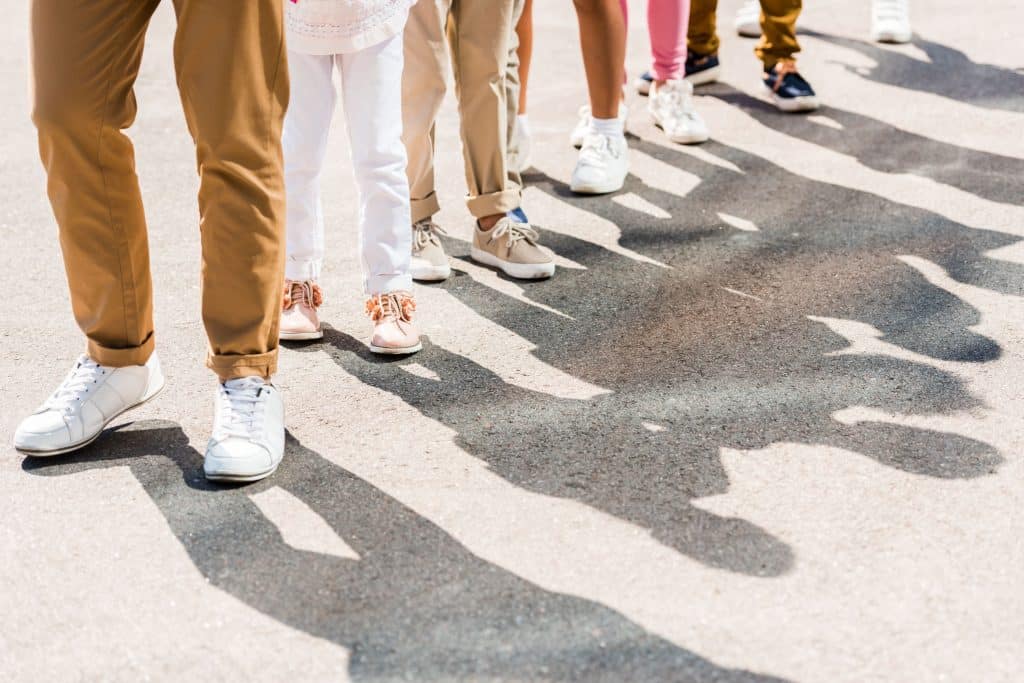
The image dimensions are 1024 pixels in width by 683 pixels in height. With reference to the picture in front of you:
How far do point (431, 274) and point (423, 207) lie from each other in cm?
22

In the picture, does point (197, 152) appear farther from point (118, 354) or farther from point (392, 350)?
point (392, 350)

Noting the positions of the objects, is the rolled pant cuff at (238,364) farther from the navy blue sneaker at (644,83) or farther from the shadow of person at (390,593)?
the navy blue sneaker at (644,83)

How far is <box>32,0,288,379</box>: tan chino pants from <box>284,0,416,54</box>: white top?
47 centimetres

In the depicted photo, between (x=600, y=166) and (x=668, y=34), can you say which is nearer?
(x=600, y=166)

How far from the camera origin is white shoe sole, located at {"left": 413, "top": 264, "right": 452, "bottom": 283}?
405 cm

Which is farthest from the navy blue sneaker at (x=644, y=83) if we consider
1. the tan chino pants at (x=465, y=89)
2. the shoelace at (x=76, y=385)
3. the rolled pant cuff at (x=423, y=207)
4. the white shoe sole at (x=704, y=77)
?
the shoelace at (x=76, y=385)

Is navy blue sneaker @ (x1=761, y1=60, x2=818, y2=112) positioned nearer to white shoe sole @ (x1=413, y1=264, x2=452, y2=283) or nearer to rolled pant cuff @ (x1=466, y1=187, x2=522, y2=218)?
rolled pant cuff @ (x1=466, y1=187, x2=522, y2=218)

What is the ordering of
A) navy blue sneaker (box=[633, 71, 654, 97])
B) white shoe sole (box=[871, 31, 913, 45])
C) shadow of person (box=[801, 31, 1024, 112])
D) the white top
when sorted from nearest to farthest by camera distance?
1. the white top
2. shadow of person (box=[801, 31, 1024, 112])
3. navy blue sneaker (box=[633, 71, 654, 97])
4. white shoe sole (box=[871, 31, 913, 45])

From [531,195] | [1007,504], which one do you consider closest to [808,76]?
[531,195]

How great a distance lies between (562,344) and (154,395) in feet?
3.81

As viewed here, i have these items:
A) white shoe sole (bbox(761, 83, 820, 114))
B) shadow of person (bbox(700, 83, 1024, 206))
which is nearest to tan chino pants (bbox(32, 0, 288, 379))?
shadow of person (bbox(700, 83, 1024, 206))

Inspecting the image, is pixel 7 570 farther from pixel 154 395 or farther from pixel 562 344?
pixel 562 344

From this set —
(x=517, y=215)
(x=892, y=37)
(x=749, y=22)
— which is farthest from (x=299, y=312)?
(x=892, y=37)

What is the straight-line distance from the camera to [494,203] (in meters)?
4.06
